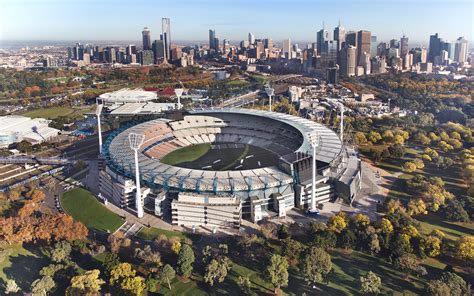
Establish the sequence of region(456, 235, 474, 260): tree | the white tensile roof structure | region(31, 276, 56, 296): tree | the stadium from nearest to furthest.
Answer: region(31, 276, 56, 296): tree
region(456, 235, 474, 260): tree
the stadium
the white tensile roof structure

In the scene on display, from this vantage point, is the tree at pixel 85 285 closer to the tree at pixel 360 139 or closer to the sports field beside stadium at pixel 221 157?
the sports field beside stadium at pixel 221 157

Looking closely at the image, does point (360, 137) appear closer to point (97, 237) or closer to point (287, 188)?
point (287, 188)

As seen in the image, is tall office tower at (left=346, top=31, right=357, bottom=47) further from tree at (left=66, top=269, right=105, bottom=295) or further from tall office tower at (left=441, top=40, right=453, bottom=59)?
tree at (left=66, top=269, right=105, bottom=295)

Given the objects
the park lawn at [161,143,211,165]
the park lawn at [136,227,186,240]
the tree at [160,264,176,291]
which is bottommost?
the park lawn at [136,227,186,240]

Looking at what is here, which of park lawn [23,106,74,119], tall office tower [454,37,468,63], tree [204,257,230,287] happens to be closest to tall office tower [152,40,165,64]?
park lawn [23,106,74,119]

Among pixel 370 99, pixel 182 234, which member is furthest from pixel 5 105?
pixel 370 99

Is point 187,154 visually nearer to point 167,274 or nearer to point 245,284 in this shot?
point 167,274

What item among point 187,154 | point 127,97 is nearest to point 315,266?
point 187,154
